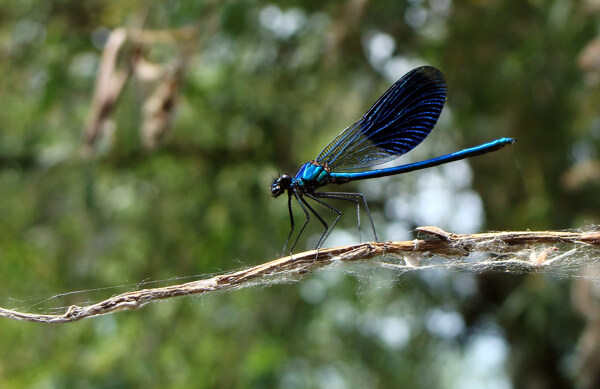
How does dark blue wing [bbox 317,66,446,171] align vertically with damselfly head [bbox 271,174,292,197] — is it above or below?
above

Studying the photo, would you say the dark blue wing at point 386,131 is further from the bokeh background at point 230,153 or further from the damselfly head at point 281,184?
the bokeh background at point 230,153

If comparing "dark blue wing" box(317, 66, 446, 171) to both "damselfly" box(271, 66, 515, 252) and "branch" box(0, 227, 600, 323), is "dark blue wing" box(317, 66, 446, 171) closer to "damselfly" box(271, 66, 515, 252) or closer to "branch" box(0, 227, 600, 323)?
"damselfly" box(271, 66, 515, 252)

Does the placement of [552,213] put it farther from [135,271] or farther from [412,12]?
[135,271]

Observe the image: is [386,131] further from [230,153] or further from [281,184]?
[230,153]

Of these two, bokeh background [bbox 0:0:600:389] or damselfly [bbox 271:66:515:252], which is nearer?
damselfly [bbox 271:66:515:252]

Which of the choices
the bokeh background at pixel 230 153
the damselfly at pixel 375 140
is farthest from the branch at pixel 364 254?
the bokeh background at pixel 230 153

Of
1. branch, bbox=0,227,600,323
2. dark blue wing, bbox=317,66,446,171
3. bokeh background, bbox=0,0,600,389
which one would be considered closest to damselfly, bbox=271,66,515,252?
dark blue wing, bbox=317,66,446,171
